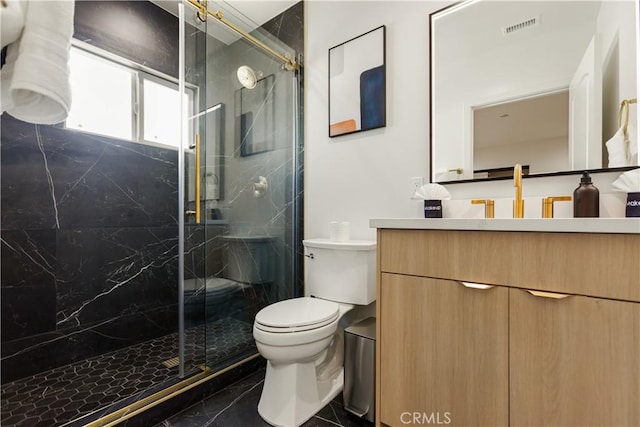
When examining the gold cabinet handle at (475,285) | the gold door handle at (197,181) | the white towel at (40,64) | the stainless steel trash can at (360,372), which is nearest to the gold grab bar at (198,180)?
the gold door handle at (197,181)

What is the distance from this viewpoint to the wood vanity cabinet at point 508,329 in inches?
29.8

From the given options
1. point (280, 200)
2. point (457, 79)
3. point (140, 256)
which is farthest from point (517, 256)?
point (140, 256)

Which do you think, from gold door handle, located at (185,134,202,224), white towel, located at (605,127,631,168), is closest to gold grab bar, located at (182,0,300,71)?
gold door handle, located at (185,134,202,224)

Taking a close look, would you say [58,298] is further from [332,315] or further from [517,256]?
[517,256]

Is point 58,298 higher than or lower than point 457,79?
lower

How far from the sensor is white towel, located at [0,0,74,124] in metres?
0.60

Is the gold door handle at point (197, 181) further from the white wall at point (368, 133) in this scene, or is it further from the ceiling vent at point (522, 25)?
the ceiling vent at point (522, 25)

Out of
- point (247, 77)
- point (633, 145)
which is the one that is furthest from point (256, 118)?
point (633, 145)

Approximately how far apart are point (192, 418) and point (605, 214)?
6.50ft

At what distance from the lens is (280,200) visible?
206cm

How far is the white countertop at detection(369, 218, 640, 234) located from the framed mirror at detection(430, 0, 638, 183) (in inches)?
22.7

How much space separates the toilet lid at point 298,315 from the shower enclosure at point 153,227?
497 mm

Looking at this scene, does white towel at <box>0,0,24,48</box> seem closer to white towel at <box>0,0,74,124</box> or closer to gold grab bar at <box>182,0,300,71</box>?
white towel at <box>0,0,74,124</box>

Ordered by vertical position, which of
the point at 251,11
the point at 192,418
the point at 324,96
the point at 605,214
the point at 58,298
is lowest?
the point at 192,418
